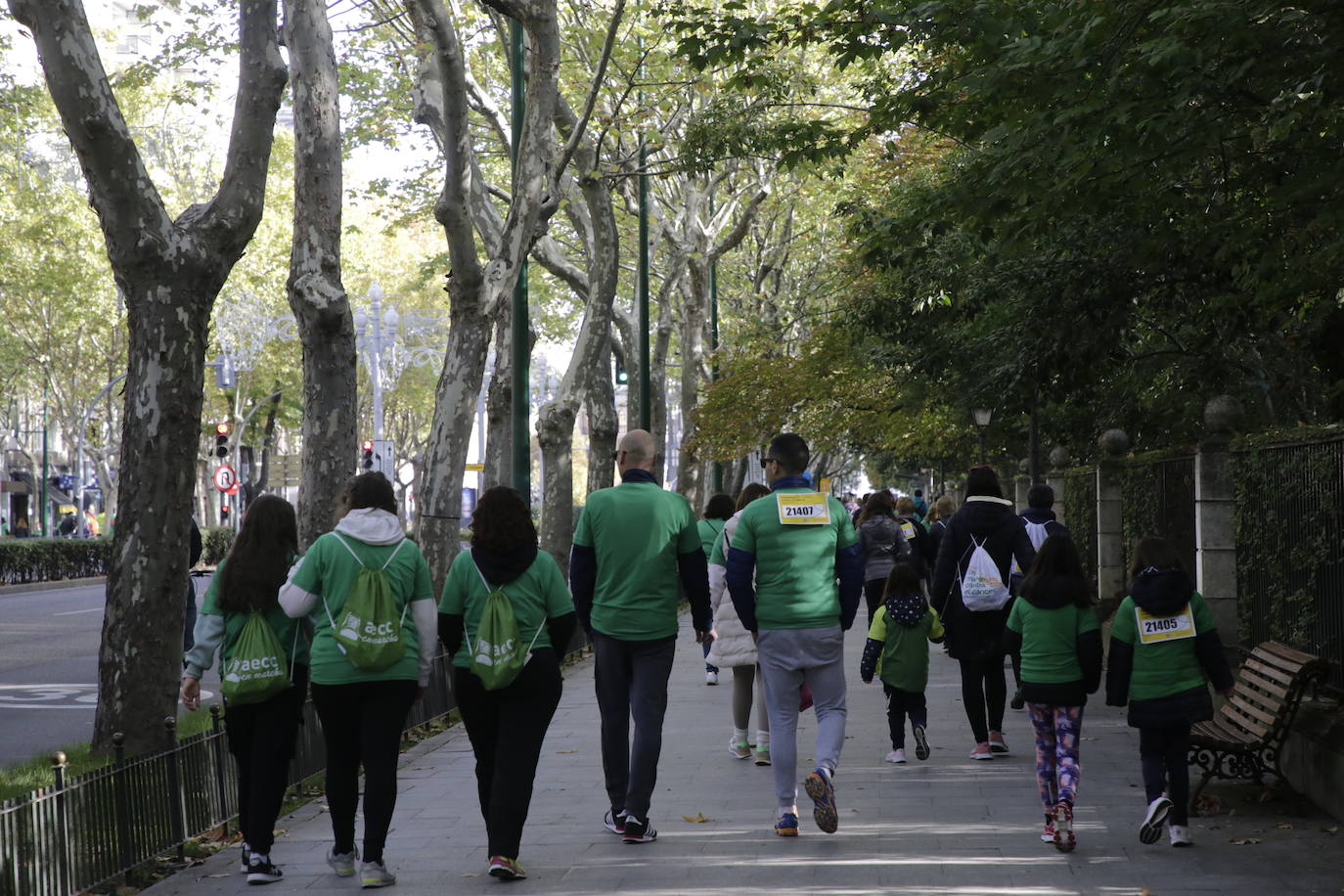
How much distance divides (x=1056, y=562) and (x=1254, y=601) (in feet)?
14.8

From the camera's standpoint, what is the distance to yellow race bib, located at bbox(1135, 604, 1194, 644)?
7.09m

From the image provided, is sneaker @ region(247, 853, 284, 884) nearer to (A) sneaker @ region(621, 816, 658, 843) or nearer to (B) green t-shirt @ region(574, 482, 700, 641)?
(A) sneaker @ region(621, 816, 658, 843)

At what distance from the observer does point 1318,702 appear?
870cm

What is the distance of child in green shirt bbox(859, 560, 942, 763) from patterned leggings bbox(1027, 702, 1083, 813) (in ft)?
7.18

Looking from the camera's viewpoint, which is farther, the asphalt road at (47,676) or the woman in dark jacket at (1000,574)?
the asphalt road at (47,676)

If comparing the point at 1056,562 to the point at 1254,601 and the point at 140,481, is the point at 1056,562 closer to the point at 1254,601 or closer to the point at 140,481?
the point at 1254,601

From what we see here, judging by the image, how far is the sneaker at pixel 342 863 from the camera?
21.6ft

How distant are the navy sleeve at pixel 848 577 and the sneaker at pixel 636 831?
1.33 m

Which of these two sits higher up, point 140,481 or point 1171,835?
point 140,481

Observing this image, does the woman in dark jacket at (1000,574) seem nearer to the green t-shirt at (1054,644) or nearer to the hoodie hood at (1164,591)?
the green t-shirt at (1054,644)

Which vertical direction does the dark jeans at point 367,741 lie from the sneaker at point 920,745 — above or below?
above

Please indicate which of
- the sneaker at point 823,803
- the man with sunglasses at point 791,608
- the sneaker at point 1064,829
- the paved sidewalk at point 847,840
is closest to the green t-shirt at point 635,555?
the man with sunglasses at point 791,608

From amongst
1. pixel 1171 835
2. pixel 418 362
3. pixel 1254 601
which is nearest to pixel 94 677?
pixel 1254 601

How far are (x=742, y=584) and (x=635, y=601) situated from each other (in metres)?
0.54
